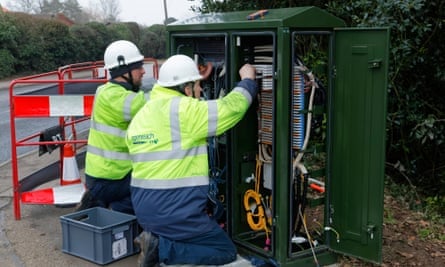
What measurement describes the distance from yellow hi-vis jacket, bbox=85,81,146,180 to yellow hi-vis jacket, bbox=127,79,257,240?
0.68 m

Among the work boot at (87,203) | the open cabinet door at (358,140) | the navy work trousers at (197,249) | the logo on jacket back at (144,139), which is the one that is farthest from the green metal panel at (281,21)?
the work boot at (87,203)

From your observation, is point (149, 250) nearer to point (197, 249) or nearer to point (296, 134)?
point (197, 249)

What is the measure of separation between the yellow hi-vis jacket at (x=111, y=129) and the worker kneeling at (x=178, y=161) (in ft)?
2.03

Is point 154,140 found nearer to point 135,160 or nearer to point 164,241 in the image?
point 135,160

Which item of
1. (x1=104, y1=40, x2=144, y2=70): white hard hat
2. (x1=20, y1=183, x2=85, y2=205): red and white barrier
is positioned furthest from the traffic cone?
(x1=104, y1=40, x2=144, y2=70): white hard hat

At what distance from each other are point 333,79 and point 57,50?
97.6 feet

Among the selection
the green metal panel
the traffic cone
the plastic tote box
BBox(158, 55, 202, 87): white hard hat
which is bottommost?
the plastic tote box

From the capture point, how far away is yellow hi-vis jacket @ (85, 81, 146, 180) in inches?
204

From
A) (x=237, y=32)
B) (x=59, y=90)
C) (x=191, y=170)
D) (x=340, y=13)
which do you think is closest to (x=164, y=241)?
(x=191, y=170)

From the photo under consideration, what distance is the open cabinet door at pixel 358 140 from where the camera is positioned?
4262 mm

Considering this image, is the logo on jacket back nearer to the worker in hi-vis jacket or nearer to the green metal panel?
the worker in hi-vis jacket

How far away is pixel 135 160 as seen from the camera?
14.9ft

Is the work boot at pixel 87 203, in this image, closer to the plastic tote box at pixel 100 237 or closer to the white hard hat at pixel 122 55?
the plastic tote box at pixel 100 237

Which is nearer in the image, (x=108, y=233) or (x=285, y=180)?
(x=285, y=180)
